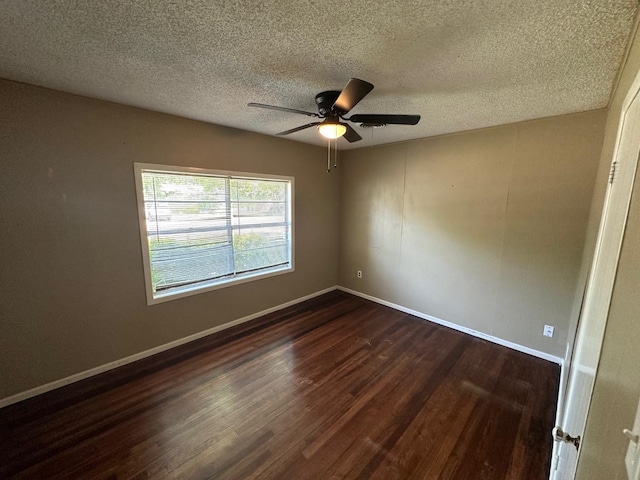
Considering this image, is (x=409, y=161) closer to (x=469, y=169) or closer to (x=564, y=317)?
(x=469, y=169)

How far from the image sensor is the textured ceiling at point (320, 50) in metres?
1.13

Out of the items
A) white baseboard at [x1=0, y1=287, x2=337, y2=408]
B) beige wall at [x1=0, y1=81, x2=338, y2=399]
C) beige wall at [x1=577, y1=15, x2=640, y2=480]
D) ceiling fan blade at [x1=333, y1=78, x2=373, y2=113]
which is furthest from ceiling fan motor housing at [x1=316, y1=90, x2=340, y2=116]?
white baseboard at [x1=0, y1=287, x2=337, y2=408]

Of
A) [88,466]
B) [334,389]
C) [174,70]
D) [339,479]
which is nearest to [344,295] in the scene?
[334,389]

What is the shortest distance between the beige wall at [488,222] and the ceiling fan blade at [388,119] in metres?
1.58

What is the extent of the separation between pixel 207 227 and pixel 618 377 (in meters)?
3.11

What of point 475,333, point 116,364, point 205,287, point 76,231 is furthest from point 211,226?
point 475,333

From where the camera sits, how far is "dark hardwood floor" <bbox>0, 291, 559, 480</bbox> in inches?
61.2

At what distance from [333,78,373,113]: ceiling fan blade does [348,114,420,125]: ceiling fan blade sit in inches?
6.6

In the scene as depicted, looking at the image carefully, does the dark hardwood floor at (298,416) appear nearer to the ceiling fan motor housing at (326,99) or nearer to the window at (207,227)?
the window at (207,227)

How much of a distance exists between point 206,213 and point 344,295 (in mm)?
2615

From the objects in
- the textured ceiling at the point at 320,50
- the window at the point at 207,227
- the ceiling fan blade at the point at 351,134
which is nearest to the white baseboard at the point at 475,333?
the window at the point at 207,227

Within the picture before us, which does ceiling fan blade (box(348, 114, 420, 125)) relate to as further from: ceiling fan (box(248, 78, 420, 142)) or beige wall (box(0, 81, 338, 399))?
beige wall (box(0, 81, 338, 399))

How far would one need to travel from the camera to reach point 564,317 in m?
2.47

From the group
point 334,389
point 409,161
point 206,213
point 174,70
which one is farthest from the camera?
point 409,161
